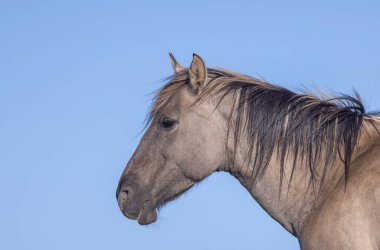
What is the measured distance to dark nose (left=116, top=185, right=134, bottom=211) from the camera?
9026mm

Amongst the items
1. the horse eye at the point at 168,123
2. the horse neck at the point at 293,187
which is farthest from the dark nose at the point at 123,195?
the horse neck at the point at 293,187

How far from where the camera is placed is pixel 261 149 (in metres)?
8.62

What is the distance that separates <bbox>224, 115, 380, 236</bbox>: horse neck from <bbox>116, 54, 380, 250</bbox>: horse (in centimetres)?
1

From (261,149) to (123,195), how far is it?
74.5 inches

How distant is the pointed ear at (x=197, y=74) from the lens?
8898 mm

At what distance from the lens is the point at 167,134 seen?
9016mm

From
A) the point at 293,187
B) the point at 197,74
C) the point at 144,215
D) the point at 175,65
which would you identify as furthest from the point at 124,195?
the point at 293,187

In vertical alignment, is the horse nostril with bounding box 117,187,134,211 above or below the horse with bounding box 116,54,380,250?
below

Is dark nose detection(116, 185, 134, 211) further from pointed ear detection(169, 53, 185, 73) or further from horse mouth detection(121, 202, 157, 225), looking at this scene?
pointed ear detection(169, 53, 185, 73)

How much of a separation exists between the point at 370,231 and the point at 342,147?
1310 millimetres

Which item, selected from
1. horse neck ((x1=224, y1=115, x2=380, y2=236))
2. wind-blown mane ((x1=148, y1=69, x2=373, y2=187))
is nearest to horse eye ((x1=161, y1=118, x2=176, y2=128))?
wind-blown mane ((x1=148, y1=69, x2=373, y2=187))

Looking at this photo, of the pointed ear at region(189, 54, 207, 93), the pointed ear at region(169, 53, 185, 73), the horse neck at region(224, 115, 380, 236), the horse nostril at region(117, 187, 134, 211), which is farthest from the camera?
the pointed ear at region(169, 53, 185, 73)

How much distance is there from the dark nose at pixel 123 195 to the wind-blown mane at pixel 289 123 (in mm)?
1509

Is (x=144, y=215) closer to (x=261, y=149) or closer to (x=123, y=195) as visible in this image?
(x=123, y=195)
